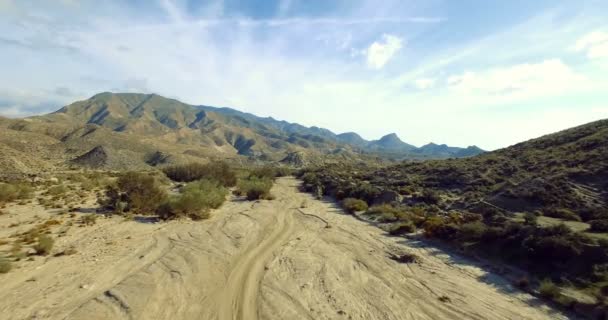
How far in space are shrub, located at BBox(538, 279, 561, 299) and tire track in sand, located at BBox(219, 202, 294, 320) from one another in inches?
393

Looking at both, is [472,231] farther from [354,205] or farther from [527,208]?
[354,205]

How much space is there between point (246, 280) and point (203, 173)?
35.2 metres

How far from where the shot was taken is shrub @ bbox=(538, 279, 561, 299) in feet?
39.3

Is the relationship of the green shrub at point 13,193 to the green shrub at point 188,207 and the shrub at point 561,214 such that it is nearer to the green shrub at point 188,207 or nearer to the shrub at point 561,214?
the green shrub at point 188,207

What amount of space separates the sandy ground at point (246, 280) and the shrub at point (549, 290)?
515 millimetres

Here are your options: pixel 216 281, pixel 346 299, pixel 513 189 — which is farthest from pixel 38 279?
pixel 513 189

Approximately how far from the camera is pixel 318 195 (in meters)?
40.1

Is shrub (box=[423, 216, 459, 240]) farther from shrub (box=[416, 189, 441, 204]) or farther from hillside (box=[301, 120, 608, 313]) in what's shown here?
shrub (box=[416, 189, 441, 204])

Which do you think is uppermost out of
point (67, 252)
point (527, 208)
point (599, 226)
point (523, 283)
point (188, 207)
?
point (599, 226)

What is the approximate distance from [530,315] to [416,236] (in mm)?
9689

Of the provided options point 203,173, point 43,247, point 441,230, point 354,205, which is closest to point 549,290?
point 441,230

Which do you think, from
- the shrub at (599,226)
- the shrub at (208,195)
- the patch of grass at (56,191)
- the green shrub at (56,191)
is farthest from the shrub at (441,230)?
the green shrub at (56,191)

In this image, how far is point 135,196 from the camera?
25.0 meters

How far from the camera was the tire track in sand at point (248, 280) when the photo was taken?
10703 millimetres
